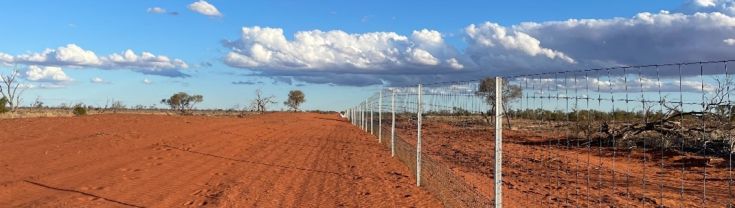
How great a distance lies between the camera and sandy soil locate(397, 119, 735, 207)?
1014 centimetres

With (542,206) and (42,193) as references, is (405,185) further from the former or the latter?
(42,193)

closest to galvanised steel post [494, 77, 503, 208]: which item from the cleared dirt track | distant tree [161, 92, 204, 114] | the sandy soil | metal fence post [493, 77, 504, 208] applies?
metal fence post [493, 77, 504, 208]

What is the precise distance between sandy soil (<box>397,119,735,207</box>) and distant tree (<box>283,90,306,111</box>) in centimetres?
8852

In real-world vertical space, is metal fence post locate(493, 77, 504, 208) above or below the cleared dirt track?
above

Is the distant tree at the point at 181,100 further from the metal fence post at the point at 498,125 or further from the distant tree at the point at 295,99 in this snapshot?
the metal fence post at the point at 498,125

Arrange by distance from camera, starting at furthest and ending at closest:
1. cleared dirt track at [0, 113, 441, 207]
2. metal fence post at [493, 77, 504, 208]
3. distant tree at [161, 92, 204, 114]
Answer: distant tree at [161, 92, 204, 114] < cleared dirt track at [0, 113, 441, 207] < metal fence post at [493, 77, 504, 208]

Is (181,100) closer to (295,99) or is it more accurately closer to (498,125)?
(295,99)

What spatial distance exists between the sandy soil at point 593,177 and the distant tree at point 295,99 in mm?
88522

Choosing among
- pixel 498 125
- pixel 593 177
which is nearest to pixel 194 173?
pixel 593 177

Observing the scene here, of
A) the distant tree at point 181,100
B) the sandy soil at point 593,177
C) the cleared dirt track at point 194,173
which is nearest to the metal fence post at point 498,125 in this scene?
the sandy soil at point 593,177

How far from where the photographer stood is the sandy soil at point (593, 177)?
10141 mm

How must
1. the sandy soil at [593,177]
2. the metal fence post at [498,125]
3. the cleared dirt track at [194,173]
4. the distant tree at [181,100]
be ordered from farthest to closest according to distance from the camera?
1. the distant tree at [181,100]
2. the sandy soil at [593,177]
3. the cleared dirt track at [194,173]
4. the metal fence post at [498,125]

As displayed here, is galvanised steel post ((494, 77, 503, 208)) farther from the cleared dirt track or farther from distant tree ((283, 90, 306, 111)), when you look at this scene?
distant tree ((283, 90, 306, 111))

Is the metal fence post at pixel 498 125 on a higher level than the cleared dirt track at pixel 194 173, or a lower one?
higher
